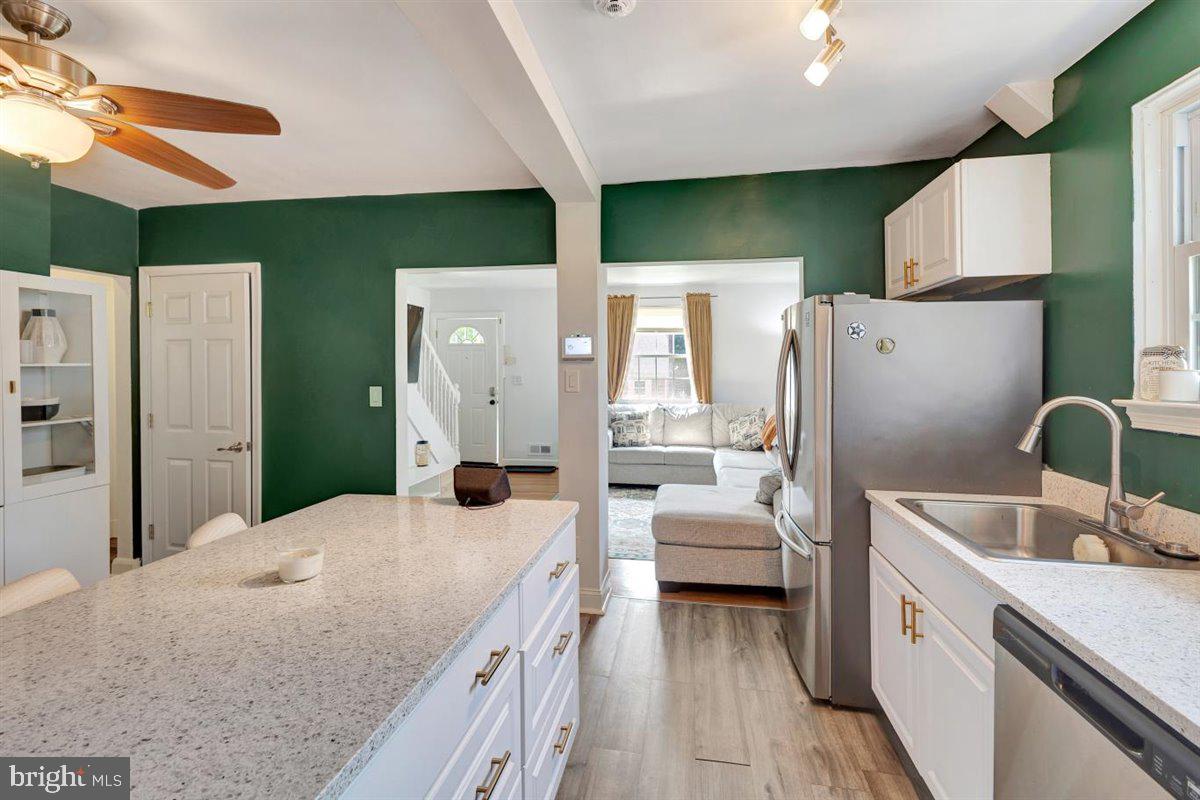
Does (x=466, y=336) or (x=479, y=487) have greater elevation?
(x=466, y=336)

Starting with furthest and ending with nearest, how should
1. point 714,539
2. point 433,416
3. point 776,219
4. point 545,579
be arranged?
point 433,416 → point 714,539 → point 776,219 → point 545,579

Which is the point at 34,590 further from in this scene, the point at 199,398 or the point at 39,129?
the point at 199,398

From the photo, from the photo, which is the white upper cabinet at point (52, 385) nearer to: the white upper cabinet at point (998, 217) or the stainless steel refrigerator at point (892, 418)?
the stainless steel refrigerator at point (892, 418)

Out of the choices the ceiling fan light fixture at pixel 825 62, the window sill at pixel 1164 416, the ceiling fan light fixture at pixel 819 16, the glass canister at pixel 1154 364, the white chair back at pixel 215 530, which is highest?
the ceiling fan light fixture at pixel 819 16

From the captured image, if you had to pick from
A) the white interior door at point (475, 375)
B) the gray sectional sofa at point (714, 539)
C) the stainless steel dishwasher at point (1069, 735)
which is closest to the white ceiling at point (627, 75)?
the stainless steel dishwasher at point (1069, 735)

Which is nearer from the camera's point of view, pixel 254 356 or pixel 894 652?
pixel 894 652

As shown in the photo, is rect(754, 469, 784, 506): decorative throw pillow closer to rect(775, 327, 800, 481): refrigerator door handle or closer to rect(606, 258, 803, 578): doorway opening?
rect(775, 327, 800, 481): refrigerator door handle

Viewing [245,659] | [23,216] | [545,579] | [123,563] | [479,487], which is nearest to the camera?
[245,659]

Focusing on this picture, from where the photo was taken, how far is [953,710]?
1449 millimetres

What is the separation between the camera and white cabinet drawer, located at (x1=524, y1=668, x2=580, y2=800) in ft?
4.66

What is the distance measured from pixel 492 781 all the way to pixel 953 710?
1213 mm

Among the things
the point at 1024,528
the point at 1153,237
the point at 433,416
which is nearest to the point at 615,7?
the point at 1153,237

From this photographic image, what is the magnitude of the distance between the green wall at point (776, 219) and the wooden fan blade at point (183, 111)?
1876mm

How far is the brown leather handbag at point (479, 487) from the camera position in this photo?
179 cm
